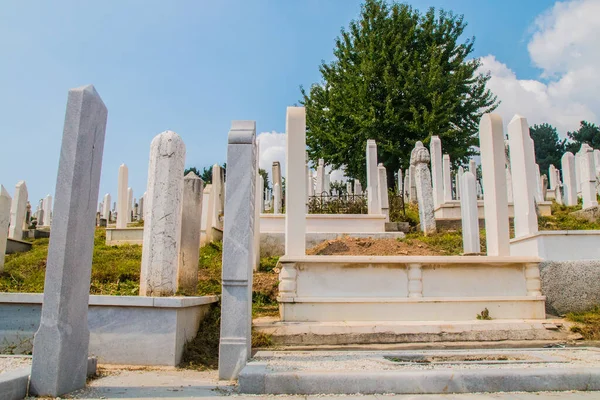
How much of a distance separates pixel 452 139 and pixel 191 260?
20650 millimetres

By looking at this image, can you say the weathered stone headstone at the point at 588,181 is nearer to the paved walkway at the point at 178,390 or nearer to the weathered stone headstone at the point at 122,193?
the paved walkway at the point at 178,390

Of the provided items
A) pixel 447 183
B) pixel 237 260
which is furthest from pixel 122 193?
pixel 447 183

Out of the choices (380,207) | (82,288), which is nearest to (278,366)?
(82,288)

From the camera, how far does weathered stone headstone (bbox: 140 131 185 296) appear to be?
227 inches

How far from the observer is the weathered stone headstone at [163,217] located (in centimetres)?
578

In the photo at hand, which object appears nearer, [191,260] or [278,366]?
[278,366]

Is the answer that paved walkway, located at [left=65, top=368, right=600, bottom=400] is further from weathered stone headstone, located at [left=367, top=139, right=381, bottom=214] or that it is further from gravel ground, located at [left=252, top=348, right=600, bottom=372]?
weathered stone headstone, located at [left=367, top=139, right=381, bottom=214]

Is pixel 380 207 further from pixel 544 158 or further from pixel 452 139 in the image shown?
pixel 544 158

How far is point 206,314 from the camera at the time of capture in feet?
21.1

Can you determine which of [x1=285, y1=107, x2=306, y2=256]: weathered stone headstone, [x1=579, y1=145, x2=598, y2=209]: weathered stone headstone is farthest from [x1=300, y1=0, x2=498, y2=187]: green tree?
[x1=285, y1=107, x2=306, y2=256]: weathered stone headstone

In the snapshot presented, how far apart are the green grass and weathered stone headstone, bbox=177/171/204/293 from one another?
219 inches

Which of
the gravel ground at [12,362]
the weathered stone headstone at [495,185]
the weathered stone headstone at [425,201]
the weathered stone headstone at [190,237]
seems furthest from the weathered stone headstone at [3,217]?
the weathered stone headstone at [425,201]

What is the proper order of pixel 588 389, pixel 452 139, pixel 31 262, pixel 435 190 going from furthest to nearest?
pixel 452 139, pixel 435 190, pixel 31 262, pixel 588 389

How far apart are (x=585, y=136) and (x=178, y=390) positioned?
52582 mm
